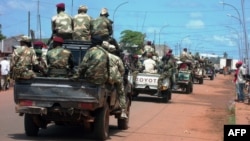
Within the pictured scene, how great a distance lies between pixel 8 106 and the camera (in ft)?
65.5

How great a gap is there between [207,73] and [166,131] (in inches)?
2169

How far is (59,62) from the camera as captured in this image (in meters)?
12.2

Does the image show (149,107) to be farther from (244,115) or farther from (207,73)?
(207,73)

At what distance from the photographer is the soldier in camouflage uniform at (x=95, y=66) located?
452 inches

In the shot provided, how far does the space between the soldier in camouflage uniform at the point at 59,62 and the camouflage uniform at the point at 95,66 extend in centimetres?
69

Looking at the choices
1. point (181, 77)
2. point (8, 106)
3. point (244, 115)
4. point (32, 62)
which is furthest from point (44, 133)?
point (181, 77)

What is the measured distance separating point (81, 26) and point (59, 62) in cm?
237

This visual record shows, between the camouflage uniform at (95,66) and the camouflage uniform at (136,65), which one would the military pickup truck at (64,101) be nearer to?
the camouflage uniform at (95,66)

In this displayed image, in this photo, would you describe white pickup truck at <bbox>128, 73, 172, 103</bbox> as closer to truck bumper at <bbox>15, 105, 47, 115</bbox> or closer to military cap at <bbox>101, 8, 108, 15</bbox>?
military cap at <bbox>101, 8, 108, 15</bbox>

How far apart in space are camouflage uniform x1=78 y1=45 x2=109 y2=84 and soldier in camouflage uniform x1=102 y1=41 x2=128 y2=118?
47cm

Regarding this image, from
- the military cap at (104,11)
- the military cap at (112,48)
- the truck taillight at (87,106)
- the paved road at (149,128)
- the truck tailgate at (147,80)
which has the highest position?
the military cap at (104,11)

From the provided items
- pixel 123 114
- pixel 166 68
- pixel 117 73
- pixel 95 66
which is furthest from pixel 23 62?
pixel 166 68

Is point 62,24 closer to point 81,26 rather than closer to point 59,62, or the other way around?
point 81,26

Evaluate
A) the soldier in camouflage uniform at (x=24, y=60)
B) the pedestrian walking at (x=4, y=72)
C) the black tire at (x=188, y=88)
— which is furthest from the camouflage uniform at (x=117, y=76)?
the black tire at (x=188, y=88)
